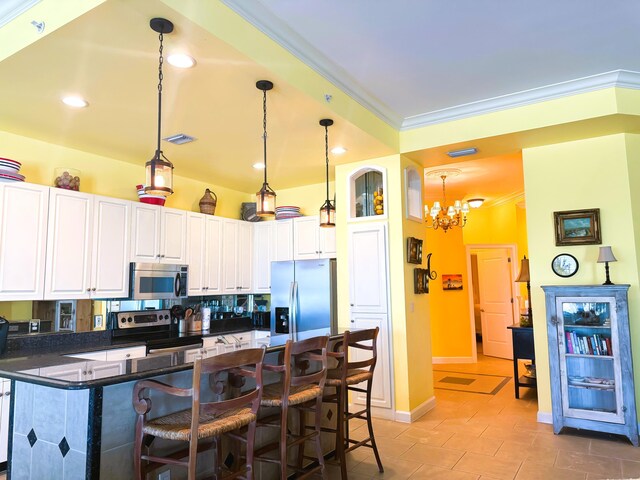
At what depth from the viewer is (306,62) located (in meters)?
3.20

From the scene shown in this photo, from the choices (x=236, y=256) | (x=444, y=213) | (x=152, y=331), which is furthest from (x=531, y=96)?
(x=152, y=331)

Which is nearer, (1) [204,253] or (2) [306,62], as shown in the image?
(2) [306,62]

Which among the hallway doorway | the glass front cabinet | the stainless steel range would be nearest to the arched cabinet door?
the glass front cabinet

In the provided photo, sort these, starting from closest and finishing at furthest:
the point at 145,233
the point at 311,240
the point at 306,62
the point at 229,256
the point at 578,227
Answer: the point at 306,62 → the point at 578,227 → the point at 145,233 → the point at 311,240 → the point at 229,256

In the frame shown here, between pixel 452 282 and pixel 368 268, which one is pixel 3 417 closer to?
pixel 368 268

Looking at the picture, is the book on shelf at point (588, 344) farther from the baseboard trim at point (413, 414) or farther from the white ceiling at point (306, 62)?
the white ceiling at point (306, 62)

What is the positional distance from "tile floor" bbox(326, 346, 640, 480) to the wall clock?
57.1 inches

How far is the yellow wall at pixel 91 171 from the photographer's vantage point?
4.01 metres

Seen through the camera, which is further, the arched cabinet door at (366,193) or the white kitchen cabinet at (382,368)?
the arched cabinet door at (366,193)

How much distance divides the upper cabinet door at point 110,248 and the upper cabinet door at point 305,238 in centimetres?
203

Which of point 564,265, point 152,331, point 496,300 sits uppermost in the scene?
point 564,265

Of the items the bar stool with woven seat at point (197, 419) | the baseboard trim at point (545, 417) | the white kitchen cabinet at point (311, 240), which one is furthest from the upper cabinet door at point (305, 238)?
the bar stool with woven seat at point (197, 419)

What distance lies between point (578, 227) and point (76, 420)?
429cm

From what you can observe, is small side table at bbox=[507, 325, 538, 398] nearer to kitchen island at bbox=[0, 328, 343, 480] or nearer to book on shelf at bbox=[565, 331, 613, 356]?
book on shelf at bbox=[565, 331, 613, 356]
